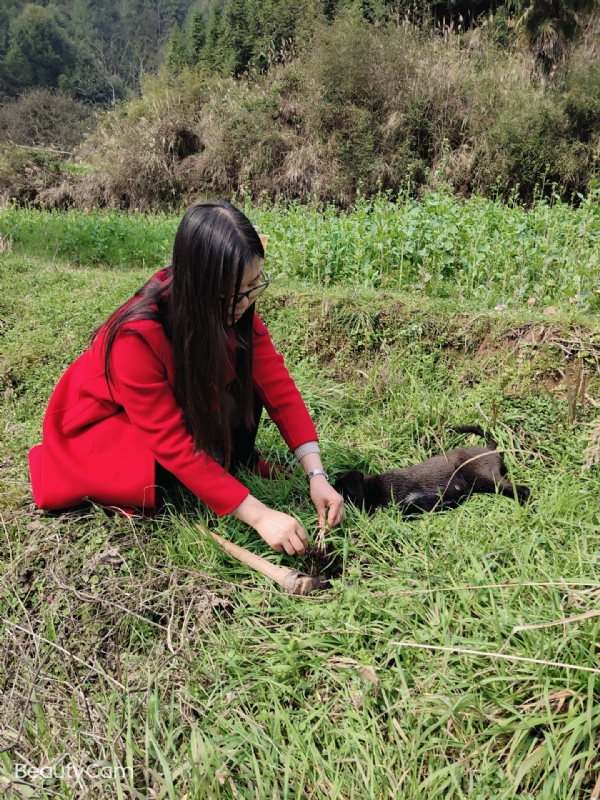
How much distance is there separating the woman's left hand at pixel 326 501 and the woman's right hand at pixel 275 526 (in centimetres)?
20

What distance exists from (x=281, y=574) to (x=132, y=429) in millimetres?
829

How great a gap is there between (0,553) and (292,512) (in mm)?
1289

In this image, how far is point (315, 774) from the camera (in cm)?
157

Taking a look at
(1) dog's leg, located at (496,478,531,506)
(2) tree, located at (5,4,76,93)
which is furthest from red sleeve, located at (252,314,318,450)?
(2) tree, located at (5,4,76,93)

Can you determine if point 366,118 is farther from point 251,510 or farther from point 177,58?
point 177,58

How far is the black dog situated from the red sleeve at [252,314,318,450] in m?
0.36

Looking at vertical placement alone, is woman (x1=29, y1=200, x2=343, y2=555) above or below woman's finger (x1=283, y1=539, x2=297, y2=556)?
above

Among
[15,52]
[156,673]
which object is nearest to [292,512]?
[156,673]

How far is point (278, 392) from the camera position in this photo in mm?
2545

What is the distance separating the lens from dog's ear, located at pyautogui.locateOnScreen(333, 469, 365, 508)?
2.58 meters

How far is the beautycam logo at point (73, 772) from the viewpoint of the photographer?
1616 millimetres

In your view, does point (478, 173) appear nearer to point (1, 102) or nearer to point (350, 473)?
point (350, 473)

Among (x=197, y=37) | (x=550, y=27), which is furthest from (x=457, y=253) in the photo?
(x=197, y=37)

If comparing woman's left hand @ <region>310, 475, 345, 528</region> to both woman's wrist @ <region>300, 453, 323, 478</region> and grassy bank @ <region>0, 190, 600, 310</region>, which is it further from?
grassy bank @ <region>0, 190, 600, 310</region>
